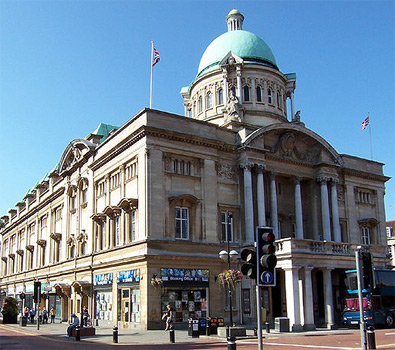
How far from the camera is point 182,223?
125 feet

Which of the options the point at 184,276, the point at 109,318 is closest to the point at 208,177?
the point at 184,276

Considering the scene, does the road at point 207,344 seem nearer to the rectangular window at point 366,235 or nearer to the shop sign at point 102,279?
the shop sign at point 102,279

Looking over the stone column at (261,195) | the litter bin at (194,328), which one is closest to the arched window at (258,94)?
the stone column at (261,195)

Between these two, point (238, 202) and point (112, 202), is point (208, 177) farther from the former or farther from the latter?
point (112, 202)

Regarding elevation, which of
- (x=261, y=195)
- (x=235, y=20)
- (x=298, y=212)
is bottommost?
(x=298, y=212)

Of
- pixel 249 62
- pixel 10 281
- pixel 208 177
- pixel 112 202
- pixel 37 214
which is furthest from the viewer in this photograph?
pixel 10 281

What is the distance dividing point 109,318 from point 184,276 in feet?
27.1

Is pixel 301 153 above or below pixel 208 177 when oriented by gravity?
above

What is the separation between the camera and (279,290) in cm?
4141

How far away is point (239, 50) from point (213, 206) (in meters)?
22.4

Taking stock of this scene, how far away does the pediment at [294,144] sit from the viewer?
42362 millimetres

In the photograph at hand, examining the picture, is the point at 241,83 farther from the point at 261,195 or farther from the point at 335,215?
the point at 335,215

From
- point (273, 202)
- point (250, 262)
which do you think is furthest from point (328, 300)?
point (250, 262)

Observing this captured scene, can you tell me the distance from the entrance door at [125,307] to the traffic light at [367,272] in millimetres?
24905
